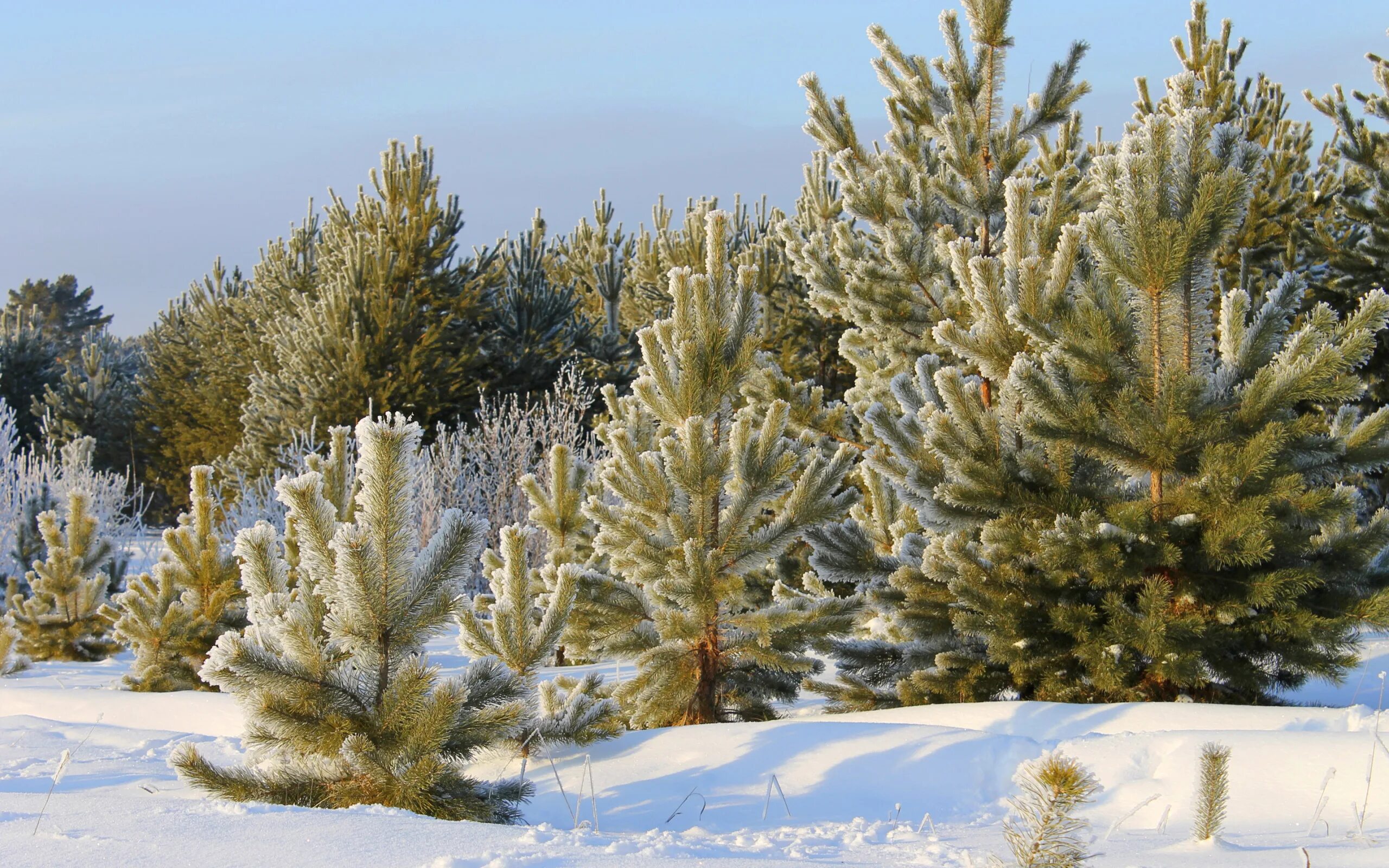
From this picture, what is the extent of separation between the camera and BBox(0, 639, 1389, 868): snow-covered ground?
9.37 feet

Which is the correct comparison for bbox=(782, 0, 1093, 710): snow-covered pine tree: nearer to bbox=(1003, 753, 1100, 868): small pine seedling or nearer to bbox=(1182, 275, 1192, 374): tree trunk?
bbox=(1182, 275, 1192, 374): tree trunk

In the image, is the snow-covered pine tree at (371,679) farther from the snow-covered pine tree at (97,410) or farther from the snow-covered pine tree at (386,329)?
the snow-covered pine tree at (97,410)

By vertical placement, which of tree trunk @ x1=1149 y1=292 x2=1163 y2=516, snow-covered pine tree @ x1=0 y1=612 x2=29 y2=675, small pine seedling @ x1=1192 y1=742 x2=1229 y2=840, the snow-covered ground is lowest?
snow-covered pine tree @ x1=0 y1=612 x2=29 y2=675

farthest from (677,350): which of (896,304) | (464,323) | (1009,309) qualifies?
(464,323)

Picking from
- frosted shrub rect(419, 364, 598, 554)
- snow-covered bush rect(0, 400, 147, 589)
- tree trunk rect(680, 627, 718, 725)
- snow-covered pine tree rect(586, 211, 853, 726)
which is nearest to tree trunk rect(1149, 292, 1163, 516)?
snow-covered pine tree rect(586, 211, 853, 726)

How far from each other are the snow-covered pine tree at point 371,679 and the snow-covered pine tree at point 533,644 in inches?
17.3

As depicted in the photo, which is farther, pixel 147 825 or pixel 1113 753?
pixel 1113 753

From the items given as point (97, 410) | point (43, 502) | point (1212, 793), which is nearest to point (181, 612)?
point (1212, 793)

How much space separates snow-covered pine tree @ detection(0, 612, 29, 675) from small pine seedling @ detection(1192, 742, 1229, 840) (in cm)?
922

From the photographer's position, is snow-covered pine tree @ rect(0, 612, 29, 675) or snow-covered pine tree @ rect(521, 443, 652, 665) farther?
snow-covered pine tree @ rect(0, 612, 29, 675)

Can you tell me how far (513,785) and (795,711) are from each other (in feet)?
11.3

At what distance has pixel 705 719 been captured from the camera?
584cm

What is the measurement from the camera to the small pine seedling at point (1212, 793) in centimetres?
283

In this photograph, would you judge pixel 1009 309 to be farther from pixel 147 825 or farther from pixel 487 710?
pixel 147 825
